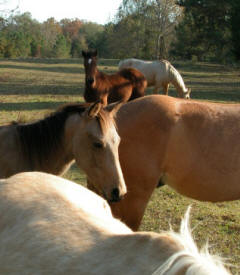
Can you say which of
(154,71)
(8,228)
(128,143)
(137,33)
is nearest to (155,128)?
(128,143)

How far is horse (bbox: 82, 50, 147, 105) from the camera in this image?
1002 centimetres

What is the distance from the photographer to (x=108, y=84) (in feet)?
34.0

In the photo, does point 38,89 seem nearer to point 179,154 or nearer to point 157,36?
point 179,154

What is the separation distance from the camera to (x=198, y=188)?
3.38m

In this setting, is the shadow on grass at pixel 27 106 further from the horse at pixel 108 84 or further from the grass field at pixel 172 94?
the horse at pixel 108 84

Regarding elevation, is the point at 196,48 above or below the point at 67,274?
above

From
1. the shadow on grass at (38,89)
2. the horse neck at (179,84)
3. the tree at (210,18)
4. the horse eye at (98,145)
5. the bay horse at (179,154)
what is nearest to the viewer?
the horse eye at (98,145)

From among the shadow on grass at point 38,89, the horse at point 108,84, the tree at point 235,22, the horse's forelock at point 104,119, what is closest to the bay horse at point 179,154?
the horse's forelock at point 104,119

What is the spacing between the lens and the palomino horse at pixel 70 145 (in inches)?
120

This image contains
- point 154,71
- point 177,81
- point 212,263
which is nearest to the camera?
point 212,263

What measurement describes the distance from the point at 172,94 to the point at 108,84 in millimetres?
6098

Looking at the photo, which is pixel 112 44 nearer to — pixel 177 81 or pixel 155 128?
pixel 177 81

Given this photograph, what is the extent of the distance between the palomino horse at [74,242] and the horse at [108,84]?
7.92 metres

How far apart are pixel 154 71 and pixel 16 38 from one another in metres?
32.5
